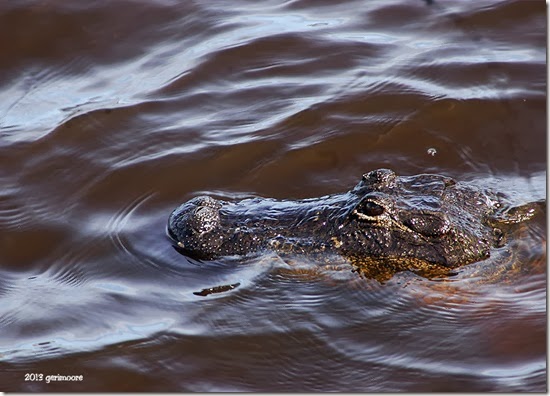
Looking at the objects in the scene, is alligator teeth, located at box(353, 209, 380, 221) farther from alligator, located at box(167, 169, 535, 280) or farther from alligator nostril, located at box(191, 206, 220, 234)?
alligator nostril, located at box(191, 206, 220, 234)

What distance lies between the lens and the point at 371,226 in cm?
584

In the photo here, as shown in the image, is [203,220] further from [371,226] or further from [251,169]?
[251,169]

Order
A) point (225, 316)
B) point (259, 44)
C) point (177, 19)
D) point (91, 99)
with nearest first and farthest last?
point (225, 316) < point (91, 99) < point (259, 44) < point (177, 19)

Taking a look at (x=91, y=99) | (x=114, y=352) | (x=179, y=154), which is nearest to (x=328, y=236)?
(x=114, y=352)

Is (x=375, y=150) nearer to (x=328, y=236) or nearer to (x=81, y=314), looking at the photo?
(x=328, y=236)

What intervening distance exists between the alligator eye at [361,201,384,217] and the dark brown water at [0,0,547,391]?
0.48 m

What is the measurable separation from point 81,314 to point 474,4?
6.51 m

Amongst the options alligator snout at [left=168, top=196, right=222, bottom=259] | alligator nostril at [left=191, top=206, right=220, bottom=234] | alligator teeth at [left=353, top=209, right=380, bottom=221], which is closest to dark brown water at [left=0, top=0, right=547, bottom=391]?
alligator snout at [left=168, top=196, right=222, bottom=259]

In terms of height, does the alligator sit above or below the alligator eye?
below

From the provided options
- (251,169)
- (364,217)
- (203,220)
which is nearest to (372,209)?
(364,217)

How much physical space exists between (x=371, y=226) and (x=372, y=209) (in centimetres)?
14

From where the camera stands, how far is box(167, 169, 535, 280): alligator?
5816 millimetres

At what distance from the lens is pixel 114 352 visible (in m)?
5.35

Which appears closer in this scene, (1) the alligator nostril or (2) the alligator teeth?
(2) the alligator teeth
